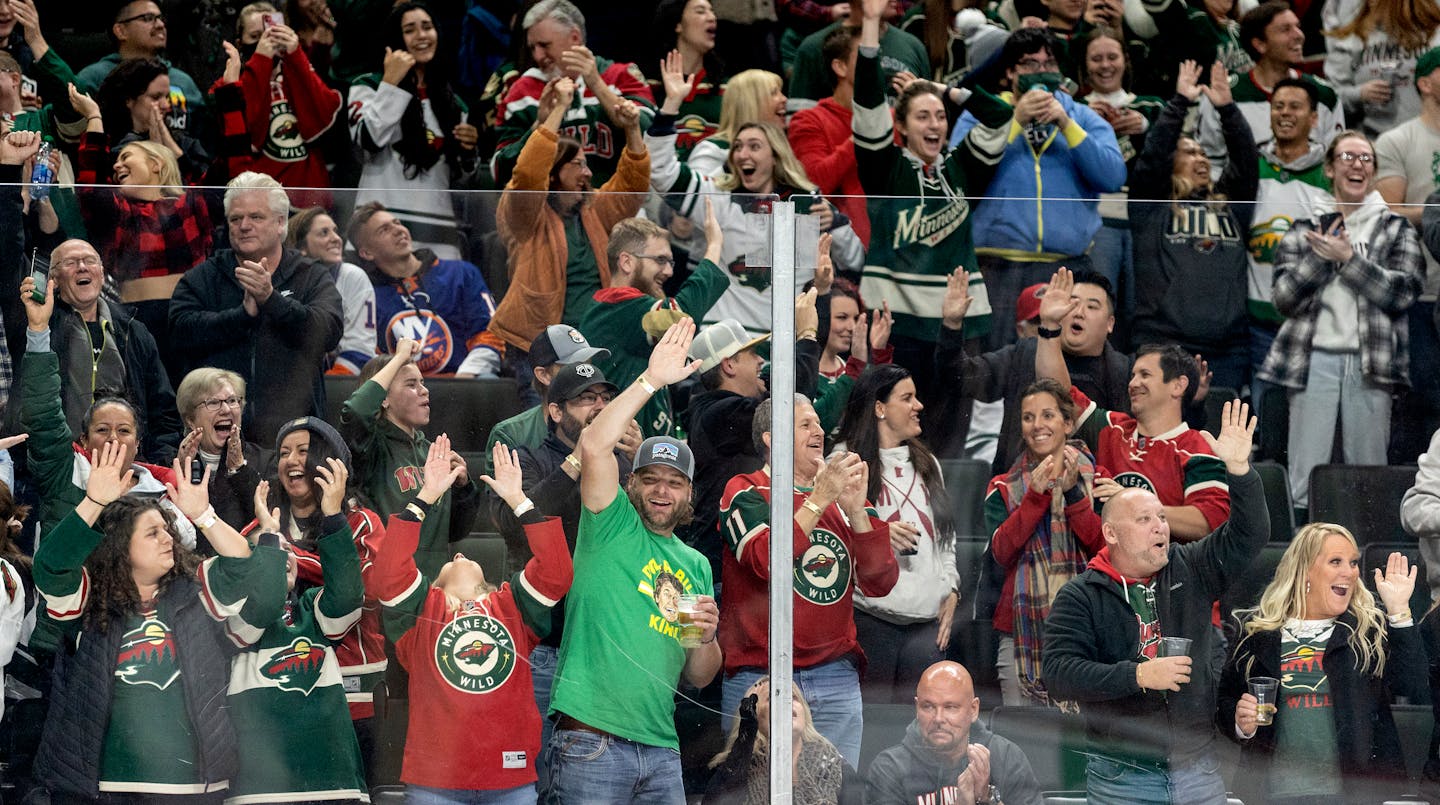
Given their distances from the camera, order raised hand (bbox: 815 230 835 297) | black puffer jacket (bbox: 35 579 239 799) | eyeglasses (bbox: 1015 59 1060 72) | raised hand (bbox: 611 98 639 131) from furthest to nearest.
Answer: eyeglasses (bbox: 1015 59 1060 72) → raised hand (bbox: 611 98 639 131) → raised hand (bbox: 815 230 835 297) → black puffer jacket (bbox: 35 579 239 799)

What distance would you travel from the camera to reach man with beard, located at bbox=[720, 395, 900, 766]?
5.12m

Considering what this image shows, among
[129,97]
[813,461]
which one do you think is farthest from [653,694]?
[129,97]

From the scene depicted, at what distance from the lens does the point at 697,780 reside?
509cm

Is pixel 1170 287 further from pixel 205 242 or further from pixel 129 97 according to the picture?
pixel 129 97

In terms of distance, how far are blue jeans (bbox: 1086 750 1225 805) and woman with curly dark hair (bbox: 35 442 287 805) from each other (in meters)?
2.33

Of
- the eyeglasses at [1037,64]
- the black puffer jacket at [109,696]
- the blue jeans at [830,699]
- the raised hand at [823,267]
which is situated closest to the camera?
the black puffer jacket at [109,696]

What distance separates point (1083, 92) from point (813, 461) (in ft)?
14.6

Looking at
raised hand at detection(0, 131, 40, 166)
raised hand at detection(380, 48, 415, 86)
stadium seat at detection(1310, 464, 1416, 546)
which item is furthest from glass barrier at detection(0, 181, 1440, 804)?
raised hand at detection(380, 48, 415, 86)

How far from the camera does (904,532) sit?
5.26 meters

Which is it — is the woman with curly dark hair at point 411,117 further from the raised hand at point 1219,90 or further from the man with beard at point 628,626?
the raised hand at point 1219,90

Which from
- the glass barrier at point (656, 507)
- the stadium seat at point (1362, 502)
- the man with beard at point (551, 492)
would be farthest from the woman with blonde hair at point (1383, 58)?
the man with beard at point (551, 492)

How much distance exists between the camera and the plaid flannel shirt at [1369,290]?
5.55 metres

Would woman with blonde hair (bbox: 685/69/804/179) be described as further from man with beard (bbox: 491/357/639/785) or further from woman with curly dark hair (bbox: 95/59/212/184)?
man with beard (bbox: 491/357/639/785)

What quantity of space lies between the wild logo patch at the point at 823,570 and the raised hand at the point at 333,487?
4.14 feet
